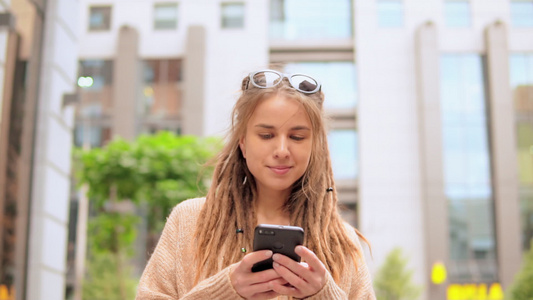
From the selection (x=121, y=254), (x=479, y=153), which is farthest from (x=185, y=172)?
(x=479, y=153)

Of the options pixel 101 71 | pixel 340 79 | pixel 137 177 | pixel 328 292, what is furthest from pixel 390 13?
pixel 328 292

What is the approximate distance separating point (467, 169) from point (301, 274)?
11.8 meters

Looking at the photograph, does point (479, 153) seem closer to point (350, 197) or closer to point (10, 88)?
point (350, 197)

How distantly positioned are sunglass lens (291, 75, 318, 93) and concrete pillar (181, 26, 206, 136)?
10973 millimetres

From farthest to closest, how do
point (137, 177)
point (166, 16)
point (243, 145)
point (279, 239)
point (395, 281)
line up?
1. point (166, 16)
2. point (395, 281)
3. point (137, 177)
4. point (243, 145)
5. point (279, 239)

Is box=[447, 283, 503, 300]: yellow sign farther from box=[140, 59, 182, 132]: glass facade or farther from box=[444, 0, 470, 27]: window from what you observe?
box=[140, 59, 182, 132]: glass facade

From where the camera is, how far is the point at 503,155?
39.1ft

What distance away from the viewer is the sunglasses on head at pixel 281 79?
3.51 ft

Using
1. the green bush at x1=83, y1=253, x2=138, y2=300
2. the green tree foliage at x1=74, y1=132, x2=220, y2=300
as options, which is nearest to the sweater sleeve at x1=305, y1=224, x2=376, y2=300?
the green tree foliage at x1=74, y1=132, x2=220, y2=300

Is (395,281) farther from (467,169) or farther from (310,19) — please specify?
(310,19)

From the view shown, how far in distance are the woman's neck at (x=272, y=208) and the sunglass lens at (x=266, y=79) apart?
185 mm

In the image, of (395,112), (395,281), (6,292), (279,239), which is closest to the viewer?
(279,239)

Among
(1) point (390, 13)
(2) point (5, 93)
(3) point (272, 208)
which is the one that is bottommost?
(3) point (272, 208)

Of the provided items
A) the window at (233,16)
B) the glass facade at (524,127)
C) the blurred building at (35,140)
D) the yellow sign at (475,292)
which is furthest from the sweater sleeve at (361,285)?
the window at (233,16)
